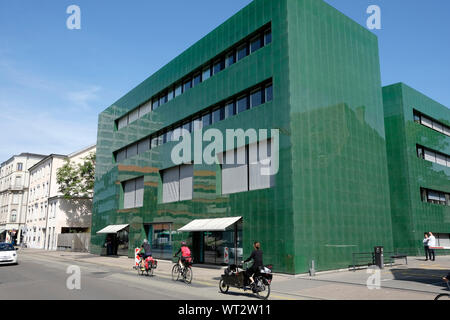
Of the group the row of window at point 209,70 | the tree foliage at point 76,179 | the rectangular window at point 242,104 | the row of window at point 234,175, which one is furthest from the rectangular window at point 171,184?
the tree foliage at point 76,179

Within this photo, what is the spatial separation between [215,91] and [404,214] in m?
20.5

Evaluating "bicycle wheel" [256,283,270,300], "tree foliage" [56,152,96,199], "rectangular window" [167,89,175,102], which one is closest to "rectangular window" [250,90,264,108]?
"rectangular window" [167,89,175,102]

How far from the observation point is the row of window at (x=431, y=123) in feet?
119

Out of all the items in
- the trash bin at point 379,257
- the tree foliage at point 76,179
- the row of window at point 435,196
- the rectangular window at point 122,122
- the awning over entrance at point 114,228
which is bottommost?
the trash bin at point 379,257

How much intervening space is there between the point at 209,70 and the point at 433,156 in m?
25.1

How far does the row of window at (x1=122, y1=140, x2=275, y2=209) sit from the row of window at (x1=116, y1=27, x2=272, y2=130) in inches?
Answer: 250

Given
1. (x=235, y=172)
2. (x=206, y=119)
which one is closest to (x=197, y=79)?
(x=206, y=119)

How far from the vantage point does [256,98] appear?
2284 centimetres

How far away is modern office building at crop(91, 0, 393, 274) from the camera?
2005 cm

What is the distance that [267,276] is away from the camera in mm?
11969

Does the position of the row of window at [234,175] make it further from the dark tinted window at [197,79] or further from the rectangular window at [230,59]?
the dark tinted window at [197,79]

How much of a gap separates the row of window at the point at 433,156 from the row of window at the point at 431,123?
2552mm

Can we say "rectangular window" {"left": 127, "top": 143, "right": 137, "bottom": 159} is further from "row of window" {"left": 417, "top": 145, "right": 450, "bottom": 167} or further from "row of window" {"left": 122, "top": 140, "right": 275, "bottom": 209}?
"row of window" {"left": 417, "top": 145, "right": 450, "bottom": 167}
